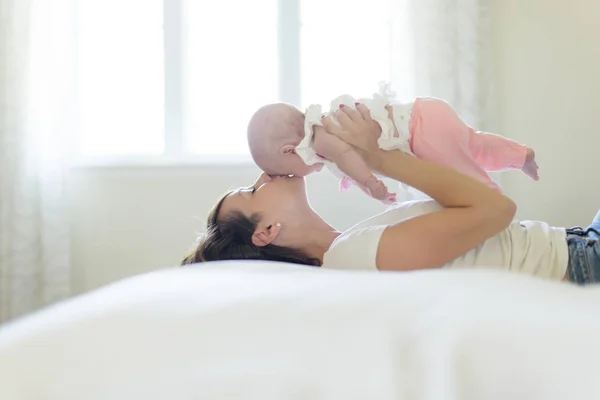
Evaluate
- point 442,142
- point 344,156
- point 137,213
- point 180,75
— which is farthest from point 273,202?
point 180,75

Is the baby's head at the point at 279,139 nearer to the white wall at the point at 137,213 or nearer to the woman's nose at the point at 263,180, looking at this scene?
the woman's nose at the point at 263,180

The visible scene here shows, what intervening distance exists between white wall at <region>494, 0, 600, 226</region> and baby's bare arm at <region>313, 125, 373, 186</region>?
4.23ft

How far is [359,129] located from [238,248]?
41 cm

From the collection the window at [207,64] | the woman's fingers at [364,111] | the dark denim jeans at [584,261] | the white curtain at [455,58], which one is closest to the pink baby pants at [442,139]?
the woman's fingers at [364,111]

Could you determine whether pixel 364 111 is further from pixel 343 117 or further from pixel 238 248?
pixel 238 248

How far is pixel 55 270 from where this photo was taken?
7.96 ft

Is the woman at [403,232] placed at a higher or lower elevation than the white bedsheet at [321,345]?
higher

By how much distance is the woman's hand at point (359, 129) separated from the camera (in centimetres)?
132

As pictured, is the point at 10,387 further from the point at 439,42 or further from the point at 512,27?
the point at 512,27

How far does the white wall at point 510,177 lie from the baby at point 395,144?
965mm

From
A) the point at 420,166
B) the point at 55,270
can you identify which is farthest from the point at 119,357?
the point at 55,270

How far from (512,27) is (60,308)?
2.26 meters

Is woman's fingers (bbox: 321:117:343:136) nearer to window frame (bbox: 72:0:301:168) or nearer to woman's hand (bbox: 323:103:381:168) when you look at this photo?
woman's hand (bbox: 323:103:381:168)

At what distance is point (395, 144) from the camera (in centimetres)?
133
